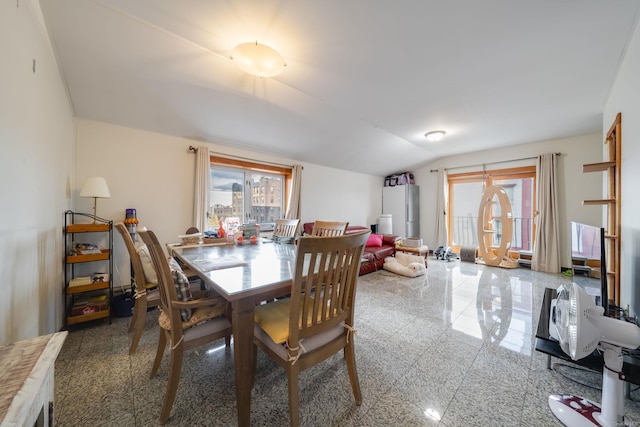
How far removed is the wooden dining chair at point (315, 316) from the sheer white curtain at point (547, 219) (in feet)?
16.5

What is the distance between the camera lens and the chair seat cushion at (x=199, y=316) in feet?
4.29

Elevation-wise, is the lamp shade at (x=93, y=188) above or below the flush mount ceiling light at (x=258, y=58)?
below

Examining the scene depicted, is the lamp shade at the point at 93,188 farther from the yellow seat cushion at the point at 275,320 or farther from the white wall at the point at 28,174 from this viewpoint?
the yellow seat cushion at the point at 275,320

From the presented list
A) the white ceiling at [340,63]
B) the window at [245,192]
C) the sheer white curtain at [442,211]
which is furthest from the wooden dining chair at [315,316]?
the sheer white curtain at [442,211]

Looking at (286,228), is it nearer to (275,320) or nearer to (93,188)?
(275,320)

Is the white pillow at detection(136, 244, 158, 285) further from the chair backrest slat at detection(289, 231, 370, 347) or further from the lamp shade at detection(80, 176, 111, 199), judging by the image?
the chair backrest slat at detection(289, 231, 370, 347)

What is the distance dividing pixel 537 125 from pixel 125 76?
5.65 metres

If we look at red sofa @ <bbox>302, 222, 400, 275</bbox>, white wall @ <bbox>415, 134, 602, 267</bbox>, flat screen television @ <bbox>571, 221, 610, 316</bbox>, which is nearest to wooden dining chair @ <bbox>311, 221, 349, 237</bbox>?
red sofa @ <bbox>302, 222, 400, 275</bbox>

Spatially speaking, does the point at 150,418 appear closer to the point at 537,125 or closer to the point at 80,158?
→ the point at 80,158

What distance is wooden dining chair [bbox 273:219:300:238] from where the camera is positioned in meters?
2.95

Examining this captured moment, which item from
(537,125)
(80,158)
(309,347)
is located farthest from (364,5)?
(537,125)

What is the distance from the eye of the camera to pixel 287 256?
6.15 ft

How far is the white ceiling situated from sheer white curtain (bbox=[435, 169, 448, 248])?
208cm

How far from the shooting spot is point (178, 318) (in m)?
1.23
